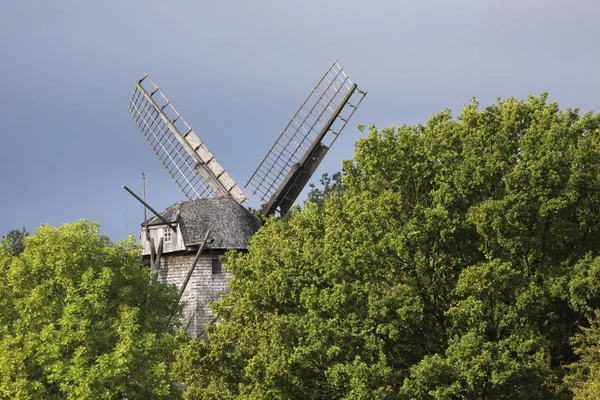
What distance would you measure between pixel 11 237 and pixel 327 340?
45112mm

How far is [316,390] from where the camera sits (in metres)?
31.9

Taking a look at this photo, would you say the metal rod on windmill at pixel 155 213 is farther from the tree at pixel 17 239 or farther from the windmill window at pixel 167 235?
the tree at pixel 17 239

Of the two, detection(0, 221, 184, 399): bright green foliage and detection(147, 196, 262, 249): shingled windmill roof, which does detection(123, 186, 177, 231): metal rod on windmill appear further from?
detection(0, 221, 184, 399): bright green foliage

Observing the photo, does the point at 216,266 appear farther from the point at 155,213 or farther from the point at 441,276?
the point at 441,276

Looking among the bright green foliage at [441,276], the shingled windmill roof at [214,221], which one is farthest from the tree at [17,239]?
the bright green foliage at [441,276]

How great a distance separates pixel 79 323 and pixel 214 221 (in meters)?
17.1

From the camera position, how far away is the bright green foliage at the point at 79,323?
3384 centimetres

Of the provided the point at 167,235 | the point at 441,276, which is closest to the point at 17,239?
the point at 167,235

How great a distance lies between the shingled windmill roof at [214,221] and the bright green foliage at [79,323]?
1128cm

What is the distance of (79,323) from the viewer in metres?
34.8

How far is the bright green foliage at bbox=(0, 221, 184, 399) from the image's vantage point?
3384 cm

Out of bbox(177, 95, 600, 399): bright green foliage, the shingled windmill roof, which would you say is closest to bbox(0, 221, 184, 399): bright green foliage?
bbox(177, 95, 600, 399): bright green foliage

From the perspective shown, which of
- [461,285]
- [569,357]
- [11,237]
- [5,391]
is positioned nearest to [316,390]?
[461,285]

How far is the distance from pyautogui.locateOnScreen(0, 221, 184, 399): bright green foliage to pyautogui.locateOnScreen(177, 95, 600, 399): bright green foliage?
101 inches
